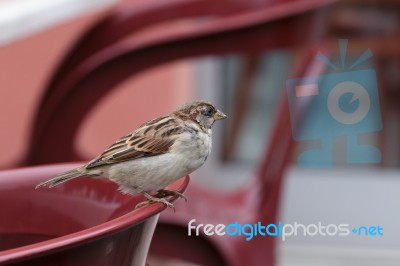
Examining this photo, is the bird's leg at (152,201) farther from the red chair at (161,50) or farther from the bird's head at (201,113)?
the red chair at (161,50)

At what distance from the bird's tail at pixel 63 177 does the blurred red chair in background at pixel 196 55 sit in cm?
49

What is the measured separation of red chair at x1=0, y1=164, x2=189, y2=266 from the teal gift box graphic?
0.19m

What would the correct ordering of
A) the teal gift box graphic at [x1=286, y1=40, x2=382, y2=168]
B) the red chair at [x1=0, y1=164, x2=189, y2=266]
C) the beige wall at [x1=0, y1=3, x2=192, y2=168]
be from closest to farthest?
the red chair at [x1=0, y1=164, x2=189, y2=266] → the teal gift box graphic at [x1=286, y1=40, x2=382, y2=168] → the beige wall at [x1=0, y1=3, x2=192, y2=168]

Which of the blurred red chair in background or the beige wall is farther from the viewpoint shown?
the beige wall

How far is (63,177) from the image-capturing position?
21.2 inches

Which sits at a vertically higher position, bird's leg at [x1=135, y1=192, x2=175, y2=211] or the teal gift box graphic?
the teal gift box graphic

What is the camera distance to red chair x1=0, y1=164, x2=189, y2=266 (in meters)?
0.47

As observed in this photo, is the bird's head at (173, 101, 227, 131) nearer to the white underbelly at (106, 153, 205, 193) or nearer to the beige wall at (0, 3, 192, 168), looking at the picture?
the white underbelly at (106, 153, 205, 193)

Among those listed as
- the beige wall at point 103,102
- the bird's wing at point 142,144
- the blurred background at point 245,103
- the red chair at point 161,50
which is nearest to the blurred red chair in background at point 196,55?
the red chair at point 161,50

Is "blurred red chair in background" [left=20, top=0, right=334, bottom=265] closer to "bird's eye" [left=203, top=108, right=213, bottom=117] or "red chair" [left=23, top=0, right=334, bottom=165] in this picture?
"red chair" [left=23, top=0, right=334, bottom=165]

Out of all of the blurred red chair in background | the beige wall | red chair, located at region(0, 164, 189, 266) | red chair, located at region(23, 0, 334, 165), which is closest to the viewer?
red chair, located at region(0, 164, 189, 266)

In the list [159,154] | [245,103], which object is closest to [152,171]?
[159,154]

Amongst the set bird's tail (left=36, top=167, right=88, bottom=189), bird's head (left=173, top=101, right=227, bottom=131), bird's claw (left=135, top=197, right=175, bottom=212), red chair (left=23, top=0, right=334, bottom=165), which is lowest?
bird's claw (left=135, top=197, right=175, bottom=212)

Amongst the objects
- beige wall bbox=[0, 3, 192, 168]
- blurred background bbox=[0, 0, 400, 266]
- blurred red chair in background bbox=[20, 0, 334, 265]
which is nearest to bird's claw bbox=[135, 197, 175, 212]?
A: blurred red chair in background bbox=[20, 0, 334, 265]
